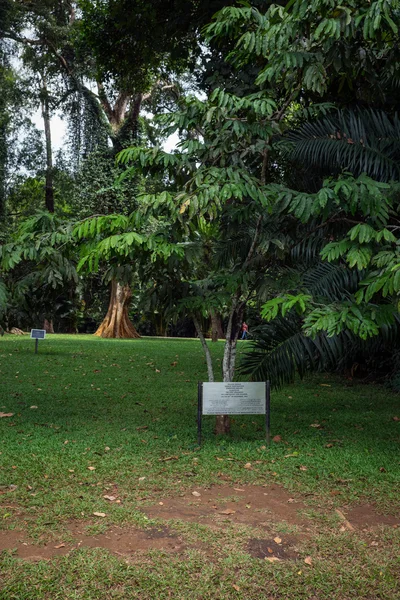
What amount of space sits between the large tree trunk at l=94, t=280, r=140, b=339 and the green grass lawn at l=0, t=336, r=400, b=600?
41.1 feet

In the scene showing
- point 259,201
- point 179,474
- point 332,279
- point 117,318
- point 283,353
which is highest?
point 259,201

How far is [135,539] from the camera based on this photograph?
13.0 ft

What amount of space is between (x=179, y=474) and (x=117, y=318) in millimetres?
18757

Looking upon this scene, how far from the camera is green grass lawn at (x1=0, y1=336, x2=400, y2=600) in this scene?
11.3 feet

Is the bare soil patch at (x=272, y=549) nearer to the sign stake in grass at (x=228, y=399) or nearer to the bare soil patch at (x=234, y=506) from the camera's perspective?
the bare soil patch at (x=234, y=506)

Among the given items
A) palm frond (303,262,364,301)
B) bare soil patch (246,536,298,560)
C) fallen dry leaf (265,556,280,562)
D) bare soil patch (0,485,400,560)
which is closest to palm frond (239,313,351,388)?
palm frond (303,262,364,301)

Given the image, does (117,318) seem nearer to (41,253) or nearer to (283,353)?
(283,353)

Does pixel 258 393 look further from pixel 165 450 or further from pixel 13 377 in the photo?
pixel 13 377

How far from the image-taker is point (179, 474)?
541 centimetres

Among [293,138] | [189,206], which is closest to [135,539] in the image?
[189,206]

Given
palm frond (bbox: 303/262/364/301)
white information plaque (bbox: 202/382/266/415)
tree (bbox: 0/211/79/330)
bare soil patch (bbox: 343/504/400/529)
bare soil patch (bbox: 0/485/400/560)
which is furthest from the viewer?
palm frond (bbox: 303/262/364/301)

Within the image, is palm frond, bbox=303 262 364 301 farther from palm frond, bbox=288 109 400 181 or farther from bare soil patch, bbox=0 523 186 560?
bare soil patch, bbox=0 523 186 560

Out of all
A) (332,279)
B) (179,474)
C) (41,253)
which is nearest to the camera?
(179,474)

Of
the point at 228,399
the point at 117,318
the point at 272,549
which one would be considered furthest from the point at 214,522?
the point at 117,318
